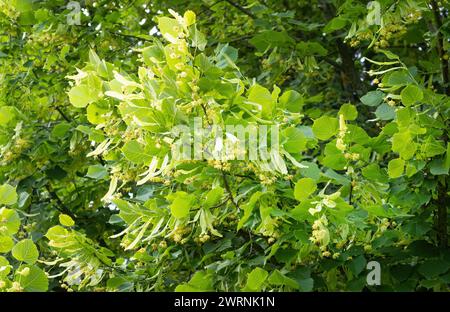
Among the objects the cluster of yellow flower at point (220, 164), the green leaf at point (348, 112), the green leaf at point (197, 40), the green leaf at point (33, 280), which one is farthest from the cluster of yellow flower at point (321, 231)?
the green leaf at point (33, 280)

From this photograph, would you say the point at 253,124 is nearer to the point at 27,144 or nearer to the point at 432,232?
the point at 432,232

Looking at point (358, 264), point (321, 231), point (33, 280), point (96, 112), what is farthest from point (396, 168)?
point (33, 280)

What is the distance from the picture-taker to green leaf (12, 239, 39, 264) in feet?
6.97

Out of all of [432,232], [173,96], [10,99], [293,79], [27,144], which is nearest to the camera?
[173,96]

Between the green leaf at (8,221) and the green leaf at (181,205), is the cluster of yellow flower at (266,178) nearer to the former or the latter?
the green leaf at (181,205)

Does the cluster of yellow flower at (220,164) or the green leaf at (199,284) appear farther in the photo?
the green leaf at (199,284)

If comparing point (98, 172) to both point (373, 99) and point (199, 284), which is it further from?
point (373, 99)

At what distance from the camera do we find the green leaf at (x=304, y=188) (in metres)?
2.11

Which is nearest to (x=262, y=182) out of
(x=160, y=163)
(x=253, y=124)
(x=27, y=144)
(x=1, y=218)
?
(x=253, y=124)

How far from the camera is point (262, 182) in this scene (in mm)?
2146

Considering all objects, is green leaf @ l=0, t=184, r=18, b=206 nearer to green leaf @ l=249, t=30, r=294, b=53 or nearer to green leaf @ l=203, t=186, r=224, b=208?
green leaf @ l=203, t=186, r=224, b=208

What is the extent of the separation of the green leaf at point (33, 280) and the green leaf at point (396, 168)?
3.77 feet
